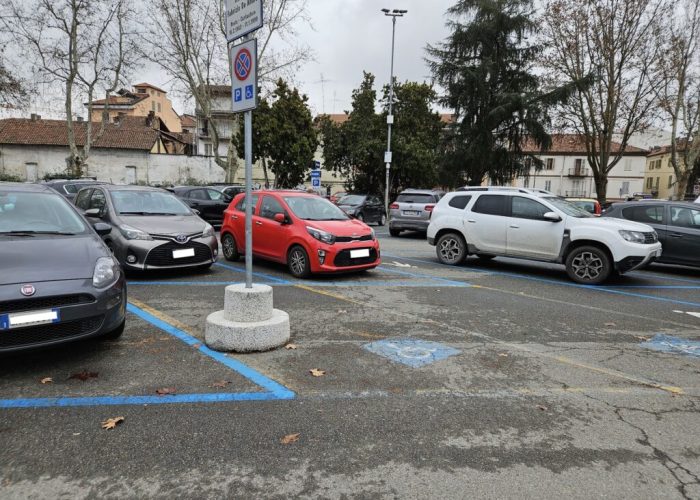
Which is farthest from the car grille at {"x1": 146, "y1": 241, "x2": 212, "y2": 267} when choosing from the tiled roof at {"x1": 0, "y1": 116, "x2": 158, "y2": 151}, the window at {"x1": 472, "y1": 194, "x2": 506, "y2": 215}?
the tiled roof at {"x1": 0, "y1": 116, "x2": 158, "y2": 151}

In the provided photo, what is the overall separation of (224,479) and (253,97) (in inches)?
133

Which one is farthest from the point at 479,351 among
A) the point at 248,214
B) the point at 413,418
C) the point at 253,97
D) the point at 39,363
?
the point at 39,363

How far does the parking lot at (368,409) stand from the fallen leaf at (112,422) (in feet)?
0.12

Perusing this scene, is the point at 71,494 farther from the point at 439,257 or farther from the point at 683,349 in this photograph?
the point at 439,257

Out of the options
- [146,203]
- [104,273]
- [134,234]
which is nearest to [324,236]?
[134,234]

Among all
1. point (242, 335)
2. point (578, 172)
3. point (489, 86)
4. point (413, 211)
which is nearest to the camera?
point (242, 335)

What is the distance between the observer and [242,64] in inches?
185

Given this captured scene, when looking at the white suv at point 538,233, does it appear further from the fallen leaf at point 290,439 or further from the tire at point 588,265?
the fallen leaf at point 290,439

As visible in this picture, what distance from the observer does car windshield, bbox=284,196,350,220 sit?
8781 millimetres

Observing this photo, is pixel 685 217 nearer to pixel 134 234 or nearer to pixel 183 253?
pixel 183 253

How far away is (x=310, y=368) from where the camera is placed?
4316mm

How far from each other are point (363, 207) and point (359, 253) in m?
12.8

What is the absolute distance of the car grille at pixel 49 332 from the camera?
366 centimetres

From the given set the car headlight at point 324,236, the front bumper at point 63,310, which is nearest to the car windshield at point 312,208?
the car headlight at point 324,236
